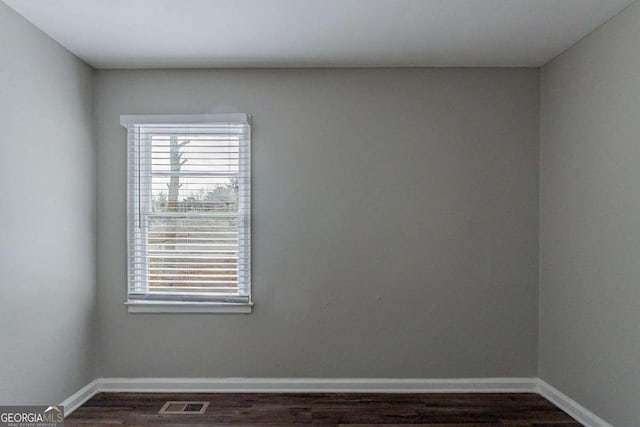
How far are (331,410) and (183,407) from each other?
1.08 meters

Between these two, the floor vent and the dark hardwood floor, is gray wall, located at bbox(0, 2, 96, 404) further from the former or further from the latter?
the floor vent

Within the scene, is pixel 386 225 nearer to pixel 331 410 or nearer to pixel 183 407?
pixel 331 410

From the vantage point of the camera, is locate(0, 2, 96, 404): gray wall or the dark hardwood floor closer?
locate(0, 2, 96, 404): gray wall

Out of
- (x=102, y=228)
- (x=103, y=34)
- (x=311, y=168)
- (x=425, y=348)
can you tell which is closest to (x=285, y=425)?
(x=425, y=348)

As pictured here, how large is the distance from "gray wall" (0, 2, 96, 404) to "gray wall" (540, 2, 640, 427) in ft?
11.6

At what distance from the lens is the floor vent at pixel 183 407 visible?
3.25 m

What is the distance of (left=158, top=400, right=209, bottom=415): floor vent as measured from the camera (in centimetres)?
325

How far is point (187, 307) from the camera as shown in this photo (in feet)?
11.9

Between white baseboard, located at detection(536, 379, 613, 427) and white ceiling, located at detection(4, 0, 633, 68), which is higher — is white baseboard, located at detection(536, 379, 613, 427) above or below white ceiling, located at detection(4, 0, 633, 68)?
below

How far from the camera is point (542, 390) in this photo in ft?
11.7

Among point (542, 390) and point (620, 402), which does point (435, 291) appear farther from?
point (620, 402)

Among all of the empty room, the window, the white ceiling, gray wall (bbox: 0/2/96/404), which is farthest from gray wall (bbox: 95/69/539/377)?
gray wall (bbox: 0/2/96/404)

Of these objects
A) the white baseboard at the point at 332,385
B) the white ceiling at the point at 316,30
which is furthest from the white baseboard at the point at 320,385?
the white ceiling at the point at 316,30

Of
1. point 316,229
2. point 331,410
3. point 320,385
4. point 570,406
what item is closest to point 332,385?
point 320,385
